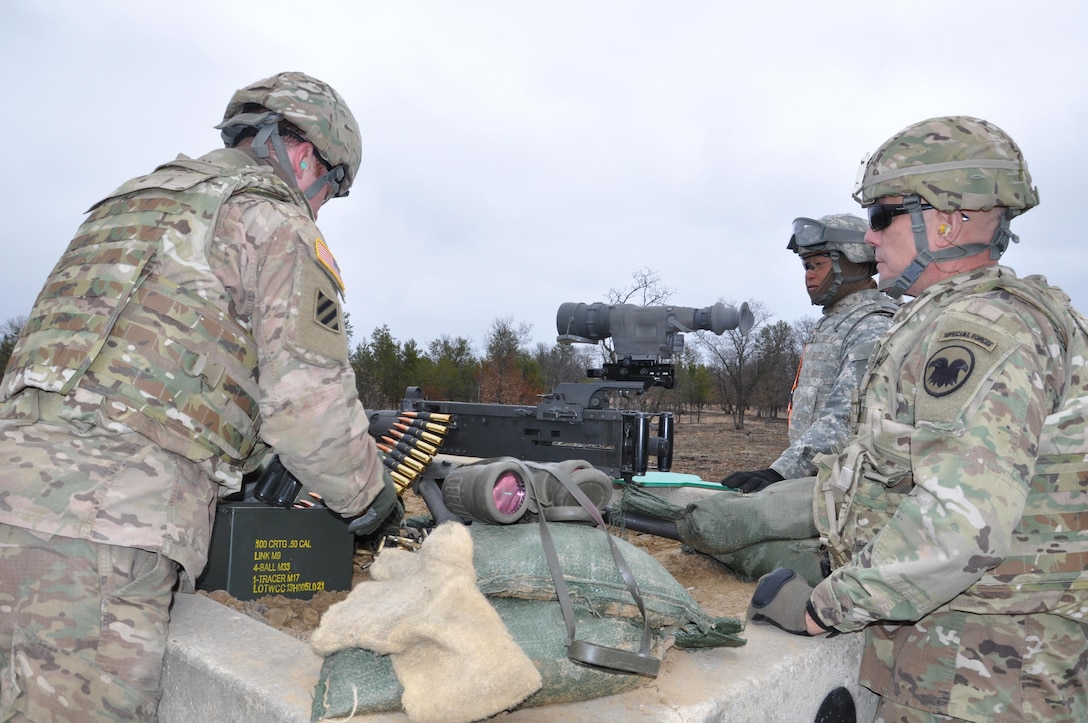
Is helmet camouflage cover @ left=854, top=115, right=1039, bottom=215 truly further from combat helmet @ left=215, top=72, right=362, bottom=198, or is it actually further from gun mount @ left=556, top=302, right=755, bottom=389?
gun mount @ left=556, top=302, right=755, bottom=389

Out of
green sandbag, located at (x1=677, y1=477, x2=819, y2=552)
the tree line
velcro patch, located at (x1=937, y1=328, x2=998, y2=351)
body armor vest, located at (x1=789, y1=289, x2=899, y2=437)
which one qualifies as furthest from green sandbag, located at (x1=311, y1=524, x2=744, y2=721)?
the tree line

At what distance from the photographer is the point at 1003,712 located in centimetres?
196

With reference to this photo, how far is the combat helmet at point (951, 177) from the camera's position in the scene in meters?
2.23

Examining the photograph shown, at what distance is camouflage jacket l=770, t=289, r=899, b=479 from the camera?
4.11 m

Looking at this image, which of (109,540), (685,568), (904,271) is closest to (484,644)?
(109,540)

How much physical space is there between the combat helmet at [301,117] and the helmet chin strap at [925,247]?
6.34 feet

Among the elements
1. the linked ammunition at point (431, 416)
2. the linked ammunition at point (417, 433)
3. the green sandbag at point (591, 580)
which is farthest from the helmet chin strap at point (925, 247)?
the linked ammunition at point (431, 416)

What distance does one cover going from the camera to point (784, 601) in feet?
7.88

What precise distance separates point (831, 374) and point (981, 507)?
285 centimetres

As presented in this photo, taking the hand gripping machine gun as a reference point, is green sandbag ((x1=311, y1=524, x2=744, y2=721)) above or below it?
below

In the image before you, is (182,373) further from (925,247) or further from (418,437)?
(418,437)

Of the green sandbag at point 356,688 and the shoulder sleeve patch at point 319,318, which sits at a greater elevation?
the shoulder sleeve patch at point 319,318

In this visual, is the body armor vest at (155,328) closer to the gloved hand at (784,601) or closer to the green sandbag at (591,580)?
the green sandbag at (591,580)

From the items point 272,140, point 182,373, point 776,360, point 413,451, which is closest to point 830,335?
point 413,451
